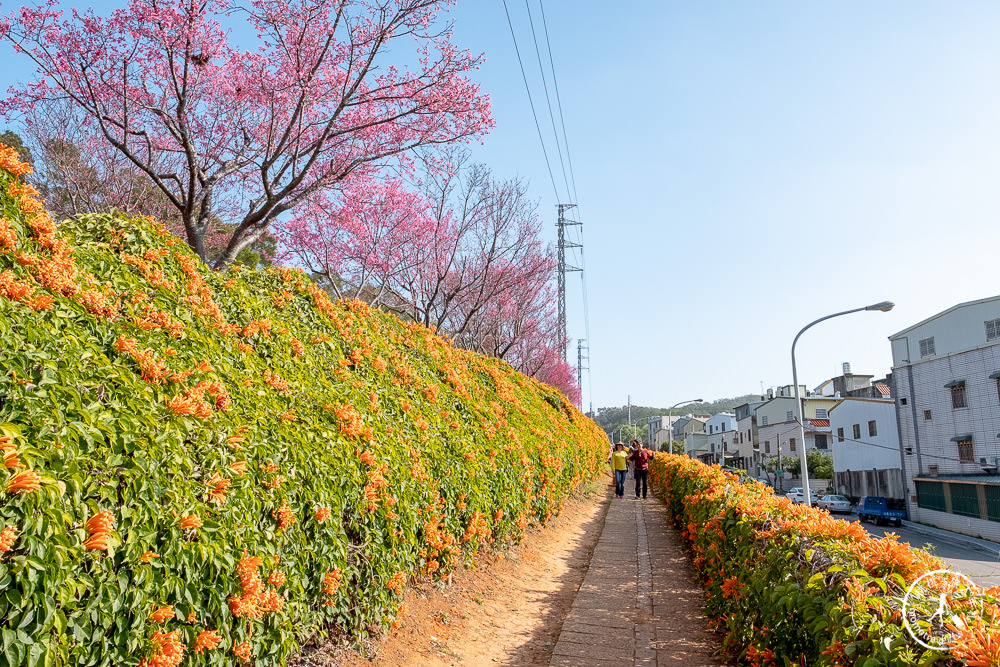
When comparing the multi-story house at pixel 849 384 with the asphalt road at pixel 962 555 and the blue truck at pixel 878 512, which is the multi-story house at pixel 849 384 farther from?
the asphalt road at pixel 962 555

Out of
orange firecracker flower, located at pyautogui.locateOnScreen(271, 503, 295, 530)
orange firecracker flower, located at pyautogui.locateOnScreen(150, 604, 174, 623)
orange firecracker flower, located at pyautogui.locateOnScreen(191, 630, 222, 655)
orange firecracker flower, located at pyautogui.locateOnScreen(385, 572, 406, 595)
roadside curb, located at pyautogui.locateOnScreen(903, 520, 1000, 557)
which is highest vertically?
orange firecracker flower, located at pyautogui.locateOnScreen(271, 503, 295, 530)

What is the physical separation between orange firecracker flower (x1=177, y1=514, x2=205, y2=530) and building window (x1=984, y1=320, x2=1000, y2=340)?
35.8 metres

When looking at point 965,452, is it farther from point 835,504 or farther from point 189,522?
point 189,522

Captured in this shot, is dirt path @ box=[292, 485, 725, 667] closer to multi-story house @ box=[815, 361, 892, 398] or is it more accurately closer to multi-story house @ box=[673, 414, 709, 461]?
multi-story house @ box=[815, 361, 892, 398]

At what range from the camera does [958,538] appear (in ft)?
89.9

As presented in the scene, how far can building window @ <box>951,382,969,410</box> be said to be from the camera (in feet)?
97.3

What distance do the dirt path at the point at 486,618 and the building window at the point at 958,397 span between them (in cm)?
3057

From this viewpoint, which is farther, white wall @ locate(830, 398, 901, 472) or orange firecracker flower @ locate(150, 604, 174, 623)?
white wall @ locate(830, 398, 901, 472)

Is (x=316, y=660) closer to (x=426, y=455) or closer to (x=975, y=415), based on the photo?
(x=426, y=455)

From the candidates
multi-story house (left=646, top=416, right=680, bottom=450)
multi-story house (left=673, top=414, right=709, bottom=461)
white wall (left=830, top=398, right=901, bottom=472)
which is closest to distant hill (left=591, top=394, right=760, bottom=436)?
multi-story house (left=646, top=416, right=680, bottom=450)

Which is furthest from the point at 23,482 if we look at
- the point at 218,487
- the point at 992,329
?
the point at 992,329

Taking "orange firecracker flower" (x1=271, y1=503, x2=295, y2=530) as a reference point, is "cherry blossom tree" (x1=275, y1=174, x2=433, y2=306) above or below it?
above

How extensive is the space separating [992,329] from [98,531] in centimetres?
3643

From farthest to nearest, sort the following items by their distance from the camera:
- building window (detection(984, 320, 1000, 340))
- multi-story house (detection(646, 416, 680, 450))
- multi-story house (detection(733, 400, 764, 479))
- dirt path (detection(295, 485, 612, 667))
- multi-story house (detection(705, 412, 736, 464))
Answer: multi-story house (detection(646, 416, 680, 450))
multi-story house (detection(705, 412, 736, 464))
multi-story house (detection(733, 400, 764, 479))
building window (detection(984, 320, 1000, 340))
dirt path (detection(295, 485, 612, 667))
